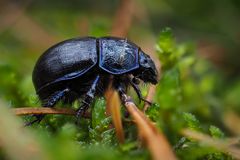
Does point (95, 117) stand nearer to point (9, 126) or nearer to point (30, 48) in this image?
point (9, 126)

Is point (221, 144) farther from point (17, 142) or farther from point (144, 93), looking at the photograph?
point (144, 93)

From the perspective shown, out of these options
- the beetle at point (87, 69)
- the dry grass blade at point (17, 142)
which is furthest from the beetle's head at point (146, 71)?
the dry grass blade at point (17, 142)

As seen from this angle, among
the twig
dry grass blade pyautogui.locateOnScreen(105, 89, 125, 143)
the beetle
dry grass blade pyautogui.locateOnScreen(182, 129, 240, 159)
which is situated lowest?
dry grass blade pyautogui.locateOnScreen(182, 129, 240, 159)

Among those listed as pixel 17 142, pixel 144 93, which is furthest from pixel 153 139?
pixel 144 93

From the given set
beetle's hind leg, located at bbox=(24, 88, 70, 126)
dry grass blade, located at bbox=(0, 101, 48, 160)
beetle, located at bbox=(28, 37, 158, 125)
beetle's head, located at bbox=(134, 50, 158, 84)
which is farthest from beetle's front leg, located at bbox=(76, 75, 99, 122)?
dry grass blade, located at bbox=(0, 101, 48, 160)

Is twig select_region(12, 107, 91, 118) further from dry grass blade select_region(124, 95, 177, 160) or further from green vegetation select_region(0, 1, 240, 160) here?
dry grass blade select_region(124, 95, 177, 160)
